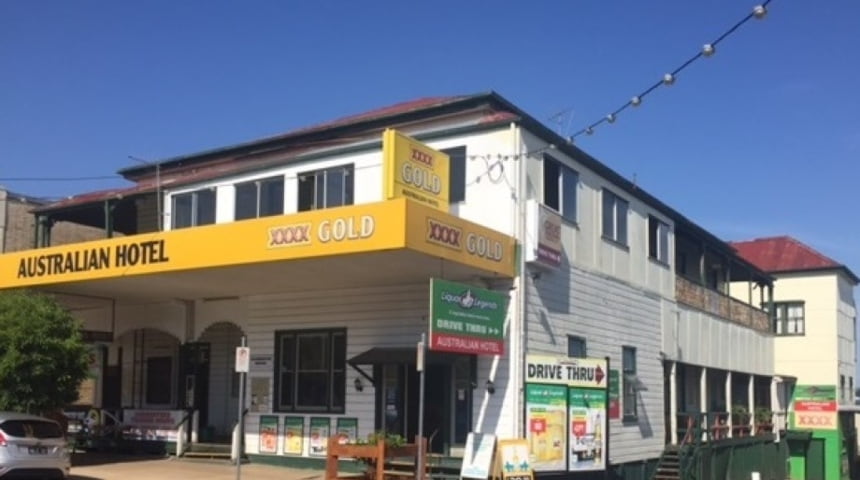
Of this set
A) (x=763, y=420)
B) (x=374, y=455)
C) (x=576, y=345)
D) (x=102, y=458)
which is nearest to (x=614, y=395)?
(x=576, y=345)

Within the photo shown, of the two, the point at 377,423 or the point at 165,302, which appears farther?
the point at 165,302

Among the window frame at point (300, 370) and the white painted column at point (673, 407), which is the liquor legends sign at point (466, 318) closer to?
the window frame at point (300, 370)

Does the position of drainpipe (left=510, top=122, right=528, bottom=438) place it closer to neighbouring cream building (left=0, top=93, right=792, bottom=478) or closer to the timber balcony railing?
neighbouring cream building (left=0, top=93, right=792, bottom=478)

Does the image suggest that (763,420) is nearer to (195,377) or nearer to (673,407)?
(673,407)

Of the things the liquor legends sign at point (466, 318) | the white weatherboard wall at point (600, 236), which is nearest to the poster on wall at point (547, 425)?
the liquor legends sign at point (466, 318)

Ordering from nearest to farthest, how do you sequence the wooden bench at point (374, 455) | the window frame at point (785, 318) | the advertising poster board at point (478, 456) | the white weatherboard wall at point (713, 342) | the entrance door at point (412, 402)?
the wooden bench at point (374, 455) → the advertising poster board at point (478, 456) → the entrance door at point (412, 402) → the white weatherboard wall at point (713, 342) → the window frame at point (785, 318)

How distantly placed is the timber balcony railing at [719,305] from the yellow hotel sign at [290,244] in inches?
494

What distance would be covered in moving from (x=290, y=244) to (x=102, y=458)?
30.3 ft

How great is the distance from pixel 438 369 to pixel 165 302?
8583 mm

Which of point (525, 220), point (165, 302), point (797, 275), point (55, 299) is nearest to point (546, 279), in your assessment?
point (525, 220)

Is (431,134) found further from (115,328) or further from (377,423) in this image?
(115,328)

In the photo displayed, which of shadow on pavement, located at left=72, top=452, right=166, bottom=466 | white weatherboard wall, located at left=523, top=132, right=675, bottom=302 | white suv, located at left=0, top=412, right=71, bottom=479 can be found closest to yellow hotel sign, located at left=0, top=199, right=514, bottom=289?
white weatherboard wall, located at left=523, top=132, right=675, bottom=302

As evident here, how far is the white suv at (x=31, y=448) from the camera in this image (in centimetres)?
1683

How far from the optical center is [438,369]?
1986 cm
